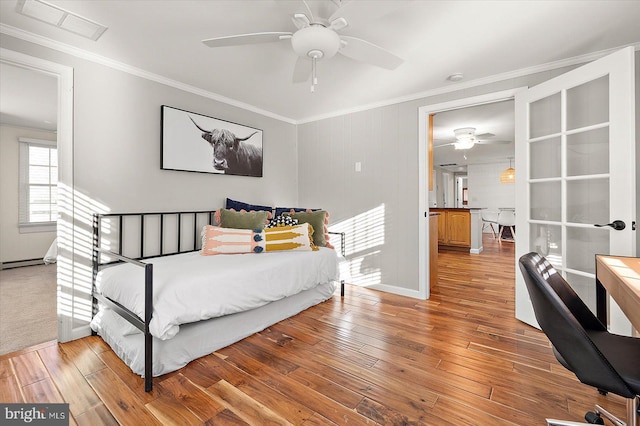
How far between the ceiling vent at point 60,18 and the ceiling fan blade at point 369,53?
167 cm

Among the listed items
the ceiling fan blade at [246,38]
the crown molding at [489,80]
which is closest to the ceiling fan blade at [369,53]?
the ceiling fan blade at [246,38]

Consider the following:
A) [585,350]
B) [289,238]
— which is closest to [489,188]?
[289,238]

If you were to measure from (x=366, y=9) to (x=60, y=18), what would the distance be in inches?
77.3

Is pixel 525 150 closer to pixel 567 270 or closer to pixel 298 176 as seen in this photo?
pixel 567 270

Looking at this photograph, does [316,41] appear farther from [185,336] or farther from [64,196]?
[64,196]

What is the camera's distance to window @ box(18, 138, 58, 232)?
477cm

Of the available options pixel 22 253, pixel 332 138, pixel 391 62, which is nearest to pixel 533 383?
pixel 391 62

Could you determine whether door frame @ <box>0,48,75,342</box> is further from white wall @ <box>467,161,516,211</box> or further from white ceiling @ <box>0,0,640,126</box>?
white wall @ <box>467,161,516,211</box>

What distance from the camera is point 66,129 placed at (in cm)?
226

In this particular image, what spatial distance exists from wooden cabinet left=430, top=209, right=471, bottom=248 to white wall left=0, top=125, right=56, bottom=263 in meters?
7.24

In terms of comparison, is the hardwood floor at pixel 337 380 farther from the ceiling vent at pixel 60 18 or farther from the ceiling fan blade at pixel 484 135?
the ceiling fan blade at pixel 484 135

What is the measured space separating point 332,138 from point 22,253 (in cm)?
522

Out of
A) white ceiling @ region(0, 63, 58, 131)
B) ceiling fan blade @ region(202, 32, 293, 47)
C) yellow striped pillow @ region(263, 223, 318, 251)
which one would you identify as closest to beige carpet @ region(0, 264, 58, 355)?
yellow striped pillow @ region(263, 223, 318, 251)

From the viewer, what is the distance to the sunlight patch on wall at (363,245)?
3.61m
